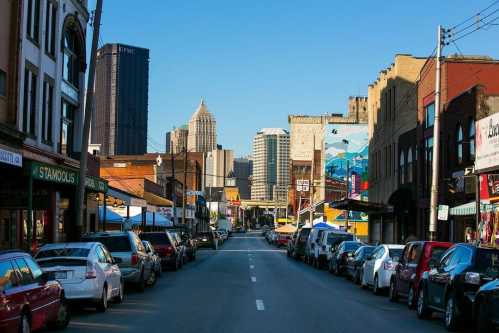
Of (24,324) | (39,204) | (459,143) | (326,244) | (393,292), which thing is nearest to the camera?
(24,324)

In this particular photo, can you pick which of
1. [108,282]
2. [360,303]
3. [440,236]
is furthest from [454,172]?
[108,282]

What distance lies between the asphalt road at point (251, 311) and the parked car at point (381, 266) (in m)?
0.48

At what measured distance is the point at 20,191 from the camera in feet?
81.9

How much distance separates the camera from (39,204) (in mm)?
29203

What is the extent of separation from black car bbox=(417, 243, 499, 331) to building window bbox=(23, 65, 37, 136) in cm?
1976

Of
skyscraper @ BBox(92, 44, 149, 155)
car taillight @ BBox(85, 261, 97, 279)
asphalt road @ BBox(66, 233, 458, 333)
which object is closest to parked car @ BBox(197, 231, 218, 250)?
skyscraper @ BBox(92, 44, 149, 155)

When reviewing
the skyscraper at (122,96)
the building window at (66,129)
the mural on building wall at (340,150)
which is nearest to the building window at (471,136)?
the skyscraper at (122,96)

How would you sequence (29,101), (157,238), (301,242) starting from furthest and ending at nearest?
(301,242), (157,238), (29,101)

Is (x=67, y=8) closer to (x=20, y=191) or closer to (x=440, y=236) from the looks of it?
(x=20, y=191)

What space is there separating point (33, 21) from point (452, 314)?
23.1 metres

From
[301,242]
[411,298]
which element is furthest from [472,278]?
[301,242]

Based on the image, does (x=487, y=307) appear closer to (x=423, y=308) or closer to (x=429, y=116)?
(x=423, y=308)

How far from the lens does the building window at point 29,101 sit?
98.0ft

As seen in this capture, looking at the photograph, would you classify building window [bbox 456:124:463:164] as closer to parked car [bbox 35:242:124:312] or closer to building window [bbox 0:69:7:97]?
building window [bbox 0:69:7:97]
